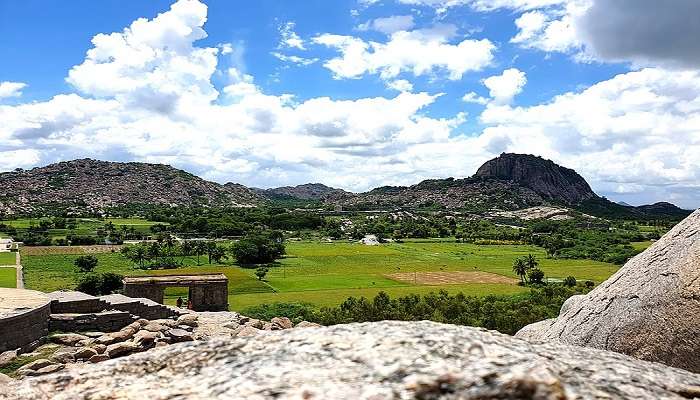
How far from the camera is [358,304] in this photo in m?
49.2

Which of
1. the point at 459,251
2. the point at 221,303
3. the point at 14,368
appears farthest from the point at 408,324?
the point at 459,251

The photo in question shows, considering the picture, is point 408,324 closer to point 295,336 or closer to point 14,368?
point 295,336

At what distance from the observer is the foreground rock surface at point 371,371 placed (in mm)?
5320

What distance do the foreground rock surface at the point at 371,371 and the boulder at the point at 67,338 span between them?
1924 cm

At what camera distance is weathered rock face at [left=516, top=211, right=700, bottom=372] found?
986 centimetres

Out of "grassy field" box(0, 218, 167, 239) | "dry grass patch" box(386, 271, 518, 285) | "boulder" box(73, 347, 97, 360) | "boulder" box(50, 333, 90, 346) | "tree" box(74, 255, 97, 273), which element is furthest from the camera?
"grassy field" box(0, 218, 167, 239)

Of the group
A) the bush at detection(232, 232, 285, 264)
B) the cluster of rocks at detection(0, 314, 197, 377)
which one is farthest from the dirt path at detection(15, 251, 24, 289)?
the cluster of rocks at detection(0, 314, 197, 377)

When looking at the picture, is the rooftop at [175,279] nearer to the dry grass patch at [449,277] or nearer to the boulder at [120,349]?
the boulder at [120,349]

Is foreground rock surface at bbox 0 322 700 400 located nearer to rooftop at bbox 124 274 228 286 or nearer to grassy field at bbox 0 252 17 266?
rooftop at bbox 124 274 228 286

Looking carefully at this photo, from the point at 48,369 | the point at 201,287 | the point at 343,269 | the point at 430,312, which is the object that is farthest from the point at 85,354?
the point at 343,269

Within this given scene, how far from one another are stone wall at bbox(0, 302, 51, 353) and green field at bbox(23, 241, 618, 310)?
3501 centimetres

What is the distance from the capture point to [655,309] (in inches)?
411

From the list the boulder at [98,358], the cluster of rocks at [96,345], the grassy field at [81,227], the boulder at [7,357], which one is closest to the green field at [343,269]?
the cluster of rocks at [96,345]

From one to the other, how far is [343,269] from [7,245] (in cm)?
7155
